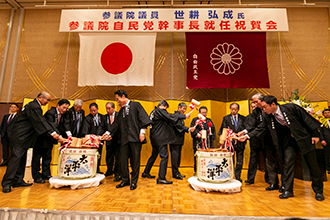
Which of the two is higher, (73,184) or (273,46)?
(273,46)

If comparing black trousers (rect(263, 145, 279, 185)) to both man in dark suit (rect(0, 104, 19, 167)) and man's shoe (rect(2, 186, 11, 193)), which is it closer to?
man's shoe (rect(2, 186, 11, 193))

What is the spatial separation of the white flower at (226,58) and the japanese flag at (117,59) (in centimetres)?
169

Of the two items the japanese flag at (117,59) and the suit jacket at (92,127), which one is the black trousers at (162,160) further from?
the japanese flag at (117,59)

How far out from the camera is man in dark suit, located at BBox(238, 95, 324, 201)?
2.43 metres

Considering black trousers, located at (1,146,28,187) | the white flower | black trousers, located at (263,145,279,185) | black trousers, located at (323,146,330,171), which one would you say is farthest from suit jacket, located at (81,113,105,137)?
black trousers, located at (323,146,330,171)

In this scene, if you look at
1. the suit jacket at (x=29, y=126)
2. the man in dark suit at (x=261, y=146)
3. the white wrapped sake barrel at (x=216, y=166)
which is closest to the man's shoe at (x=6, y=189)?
the suit jacket at (x=29, y=126)

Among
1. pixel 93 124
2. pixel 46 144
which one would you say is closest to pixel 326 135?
pixel 93 124

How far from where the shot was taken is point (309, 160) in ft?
8.05

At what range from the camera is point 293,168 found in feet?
8.24

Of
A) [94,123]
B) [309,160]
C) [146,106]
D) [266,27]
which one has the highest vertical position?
[266,27]

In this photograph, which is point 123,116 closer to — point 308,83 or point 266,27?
point 266,27

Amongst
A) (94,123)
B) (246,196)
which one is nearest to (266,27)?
(246,196)

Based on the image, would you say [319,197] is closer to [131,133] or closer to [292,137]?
[292,137]

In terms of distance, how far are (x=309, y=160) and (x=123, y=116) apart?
2610 mm
